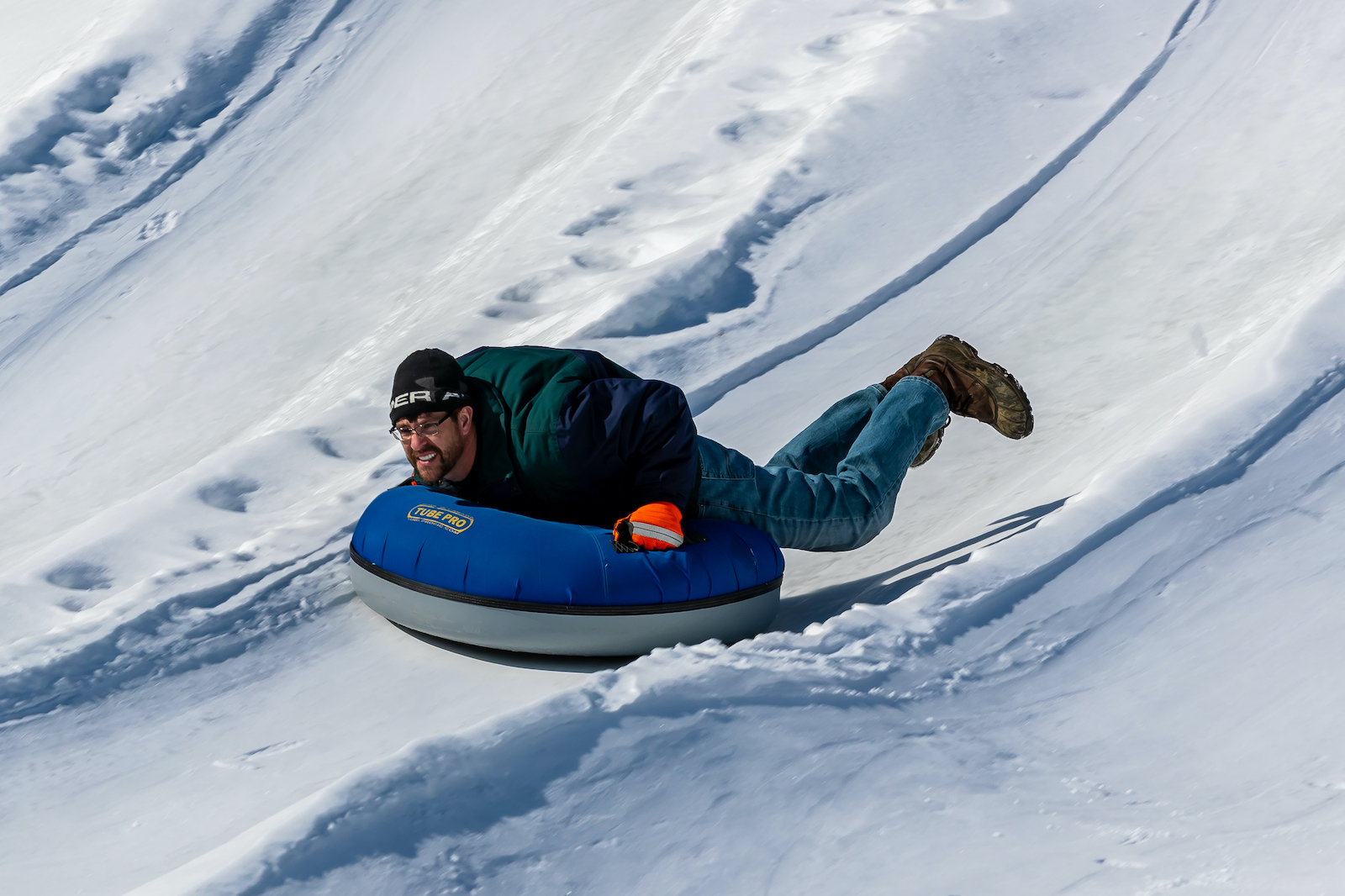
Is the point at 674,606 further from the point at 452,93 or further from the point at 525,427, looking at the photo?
the point at 452,93

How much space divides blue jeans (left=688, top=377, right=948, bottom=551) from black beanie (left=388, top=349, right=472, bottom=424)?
22.0 inches

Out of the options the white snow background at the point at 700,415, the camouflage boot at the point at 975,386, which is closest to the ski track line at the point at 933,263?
the white snow background at the point at 700,415

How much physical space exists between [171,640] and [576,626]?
1.03m

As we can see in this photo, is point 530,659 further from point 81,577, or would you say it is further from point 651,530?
point 81,577

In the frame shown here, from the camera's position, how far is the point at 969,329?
4.24 meters

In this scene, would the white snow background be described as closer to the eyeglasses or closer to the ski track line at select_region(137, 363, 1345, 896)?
the ski track line at select_region(137, 363, 1345, 896)

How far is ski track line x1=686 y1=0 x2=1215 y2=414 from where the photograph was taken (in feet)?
A: 13.6

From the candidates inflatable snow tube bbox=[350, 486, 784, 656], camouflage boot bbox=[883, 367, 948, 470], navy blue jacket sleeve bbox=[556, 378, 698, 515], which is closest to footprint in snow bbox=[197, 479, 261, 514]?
inflatable snow tube bbox=[350, 486, 784, 656]

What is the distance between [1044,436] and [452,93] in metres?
4.20

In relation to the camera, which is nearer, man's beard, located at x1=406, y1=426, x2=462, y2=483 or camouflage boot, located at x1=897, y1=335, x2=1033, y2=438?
man's beard, located at x1=406, y1=426, x2=462, y2=483

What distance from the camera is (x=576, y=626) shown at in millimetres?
2521

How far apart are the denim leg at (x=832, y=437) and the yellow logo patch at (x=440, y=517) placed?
0.88 metres

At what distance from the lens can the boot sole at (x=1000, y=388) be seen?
311 centimetres

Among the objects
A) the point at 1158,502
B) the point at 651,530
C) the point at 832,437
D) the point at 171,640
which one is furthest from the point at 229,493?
the point at 1158,502
